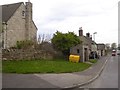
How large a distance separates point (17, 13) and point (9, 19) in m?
2.65

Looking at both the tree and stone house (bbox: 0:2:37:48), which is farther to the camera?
stone house (bbox: 0:2:37:48)

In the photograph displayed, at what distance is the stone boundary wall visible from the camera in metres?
29.9

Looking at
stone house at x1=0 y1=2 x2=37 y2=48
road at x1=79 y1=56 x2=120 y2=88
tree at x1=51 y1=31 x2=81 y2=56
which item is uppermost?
stone house at x1=0 y1=2 x2=37 y2=48

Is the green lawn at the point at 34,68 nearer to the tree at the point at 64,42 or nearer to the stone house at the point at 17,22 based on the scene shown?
the tree at the point at 64,42

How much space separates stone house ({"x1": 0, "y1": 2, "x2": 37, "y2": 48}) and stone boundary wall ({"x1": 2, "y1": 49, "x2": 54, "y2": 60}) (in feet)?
29.4

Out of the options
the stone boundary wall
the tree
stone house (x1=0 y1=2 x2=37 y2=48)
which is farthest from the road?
stone house (x1=0 y1=2 x2=37 y2=48)

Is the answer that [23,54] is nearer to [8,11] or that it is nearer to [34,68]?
[34,68]

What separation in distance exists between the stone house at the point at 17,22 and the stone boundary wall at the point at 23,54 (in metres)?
8.96

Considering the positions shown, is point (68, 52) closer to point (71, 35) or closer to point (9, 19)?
point (71, 35)

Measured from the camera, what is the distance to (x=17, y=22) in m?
46.2

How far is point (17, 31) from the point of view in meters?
46.3

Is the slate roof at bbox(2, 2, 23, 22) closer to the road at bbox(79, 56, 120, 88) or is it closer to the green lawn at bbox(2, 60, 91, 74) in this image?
the green lawn at bbox(2, 60, 91, 74)

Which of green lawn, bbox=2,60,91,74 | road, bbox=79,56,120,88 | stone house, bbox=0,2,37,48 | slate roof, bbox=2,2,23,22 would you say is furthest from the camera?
slate roof, bbox=2,2,23,22

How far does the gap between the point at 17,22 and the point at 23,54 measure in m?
15.4
